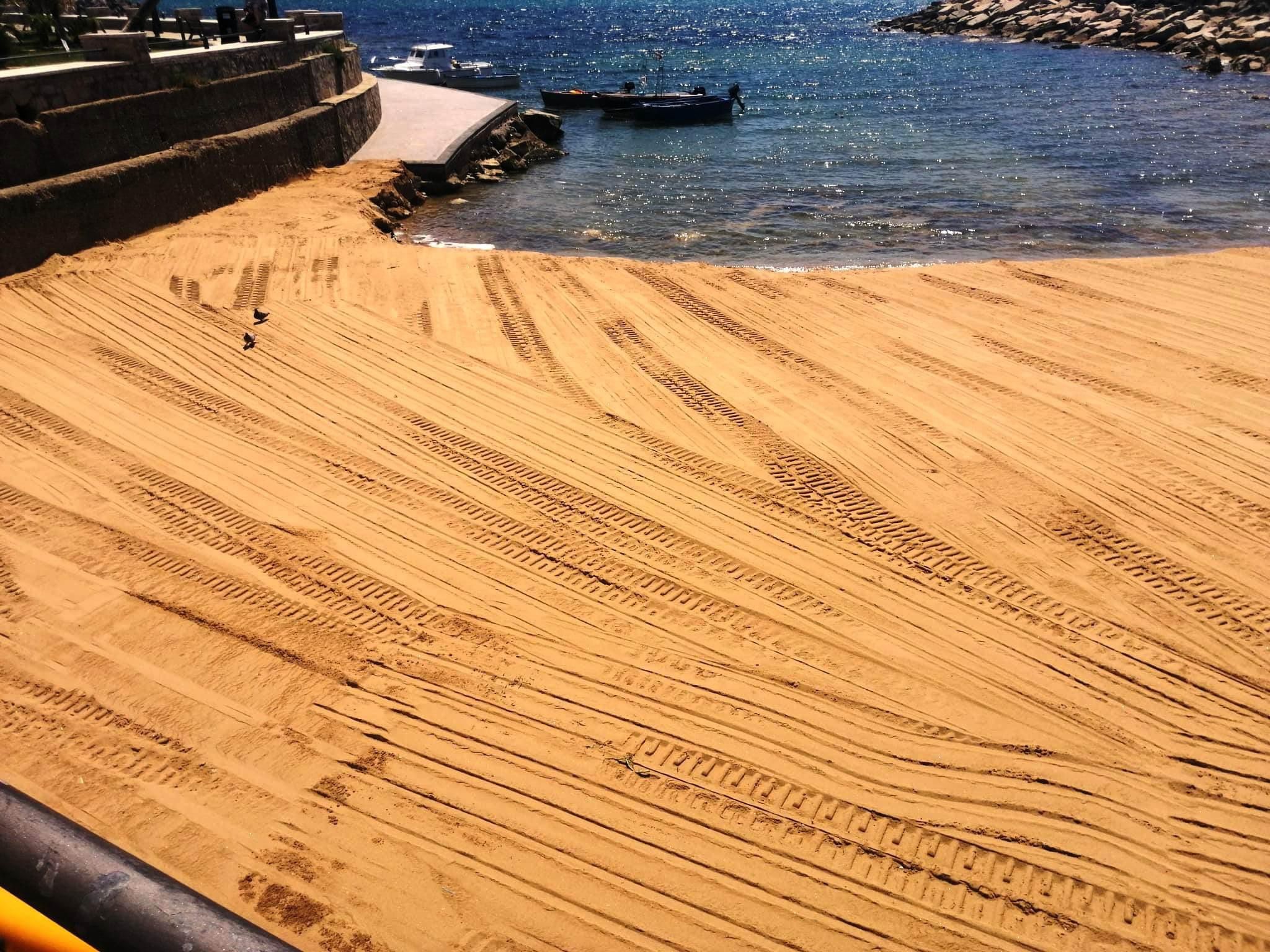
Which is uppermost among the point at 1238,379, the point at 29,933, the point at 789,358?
the point at 29,933

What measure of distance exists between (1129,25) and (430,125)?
42.4 meters

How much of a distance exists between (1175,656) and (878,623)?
6.41 feet

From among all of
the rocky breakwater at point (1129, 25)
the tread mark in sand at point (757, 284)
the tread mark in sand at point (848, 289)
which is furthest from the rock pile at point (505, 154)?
the rocky breakwater at point (1129, 25)

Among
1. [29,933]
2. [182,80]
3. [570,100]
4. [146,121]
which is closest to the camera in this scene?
[29,933]

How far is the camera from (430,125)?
22500 mm

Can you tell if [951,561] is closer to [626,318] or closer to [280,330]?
[626,318]

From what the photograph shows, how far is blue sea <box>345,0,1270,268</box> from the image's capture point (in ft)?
54.7

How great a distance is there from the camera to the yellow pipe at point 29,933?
1.24m

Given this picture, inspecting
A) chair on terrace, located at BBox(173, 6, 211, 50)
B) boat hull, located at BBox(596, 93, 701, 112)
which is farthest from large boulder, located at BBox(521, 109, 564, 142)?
chair on terrace, located at BBox(173, 6, 211, 50)

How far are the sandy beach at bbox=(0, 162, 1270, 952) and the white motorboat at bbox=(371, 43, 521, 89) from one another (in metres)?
25.3

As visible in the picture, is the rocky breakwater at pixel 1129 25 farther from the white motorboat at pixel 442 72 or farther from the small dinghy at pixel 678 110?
the white motorboat at pixel 442 72

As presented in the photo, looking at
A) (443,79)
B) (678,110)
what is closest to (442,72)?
(443,79)

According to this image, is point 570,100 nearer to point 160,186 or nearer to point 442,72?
point 442,72

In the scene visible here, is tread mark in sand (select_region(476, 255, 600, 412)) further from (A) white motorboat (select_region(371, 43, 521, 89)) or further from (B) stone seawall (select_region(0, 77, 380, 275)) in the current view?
(A) white motorboat (select_region(371, 43, 521, 89))
